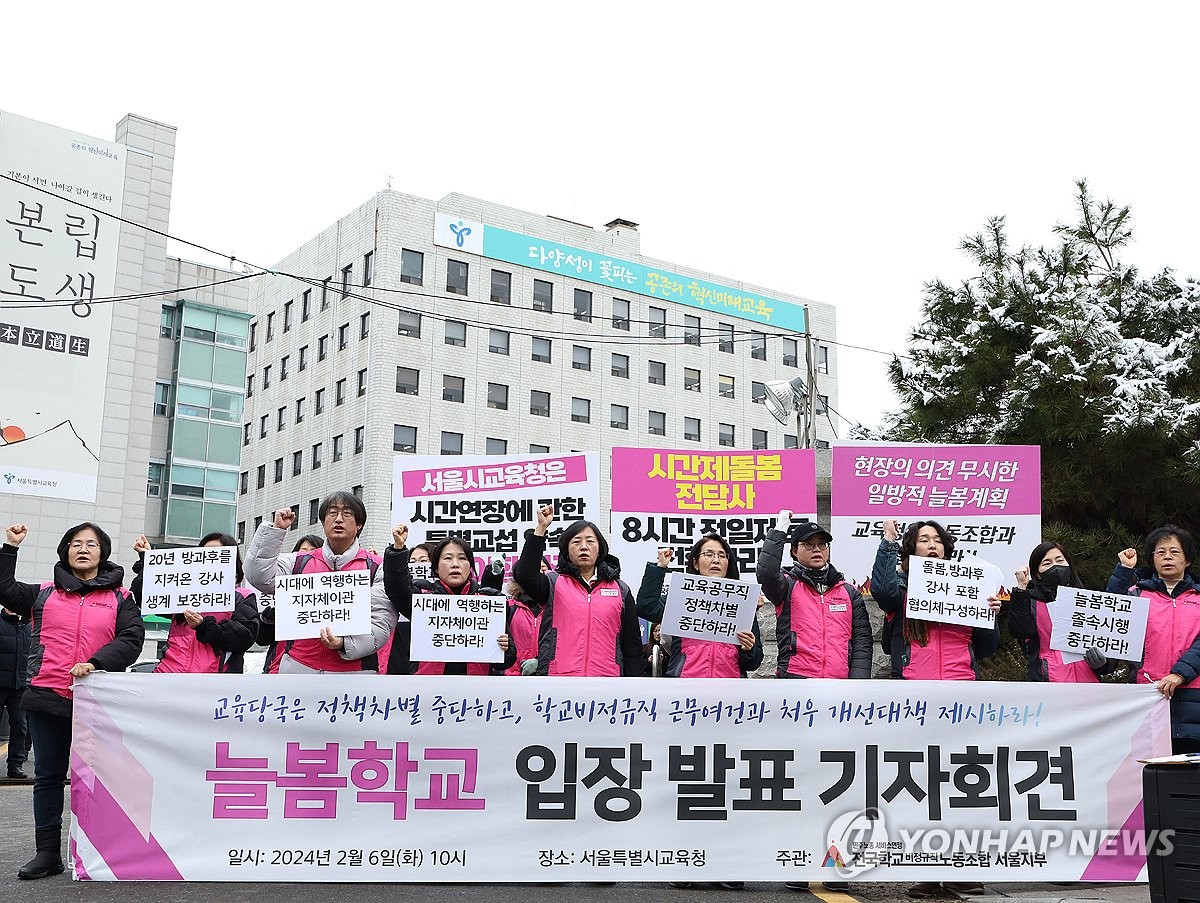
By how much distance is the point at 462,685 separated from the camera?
607 centimetres

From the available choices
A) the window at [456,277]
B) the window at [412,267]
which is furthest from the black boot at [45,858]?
the window at [456,277]

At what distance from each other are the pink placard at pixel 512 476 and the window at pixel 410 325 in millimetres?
40961

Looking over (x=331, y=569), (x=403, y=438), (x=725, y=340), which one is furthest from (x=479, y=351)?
(x=331, y=569)

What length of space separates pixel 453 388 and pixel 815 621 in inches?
1806

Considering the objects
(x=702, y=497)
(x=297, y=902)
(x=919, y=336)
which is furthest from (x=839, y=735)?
(x=919, y=336)

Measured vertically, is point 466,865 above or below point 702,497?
below

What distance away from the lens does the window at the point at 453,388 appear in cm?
5156

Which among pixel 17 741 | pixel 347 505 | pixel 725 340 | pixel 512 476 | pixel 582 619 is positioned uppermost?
pixel 725 340

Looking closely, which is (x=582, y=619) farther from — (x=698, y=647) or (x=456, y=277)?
(x=456, y=277)

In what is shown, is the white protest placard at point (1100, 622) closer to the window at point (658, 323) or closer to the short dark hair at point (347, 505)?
the short dark hair at point (347, 505)

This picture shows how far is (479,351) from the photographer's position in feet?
174

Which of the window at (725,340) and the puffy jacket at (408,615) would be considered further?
the window at (725,340)

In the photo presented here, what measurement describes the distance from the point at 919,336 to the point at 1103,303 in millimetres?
1894

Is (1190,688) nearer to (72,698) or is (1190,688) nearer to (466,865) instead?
(466,865)
